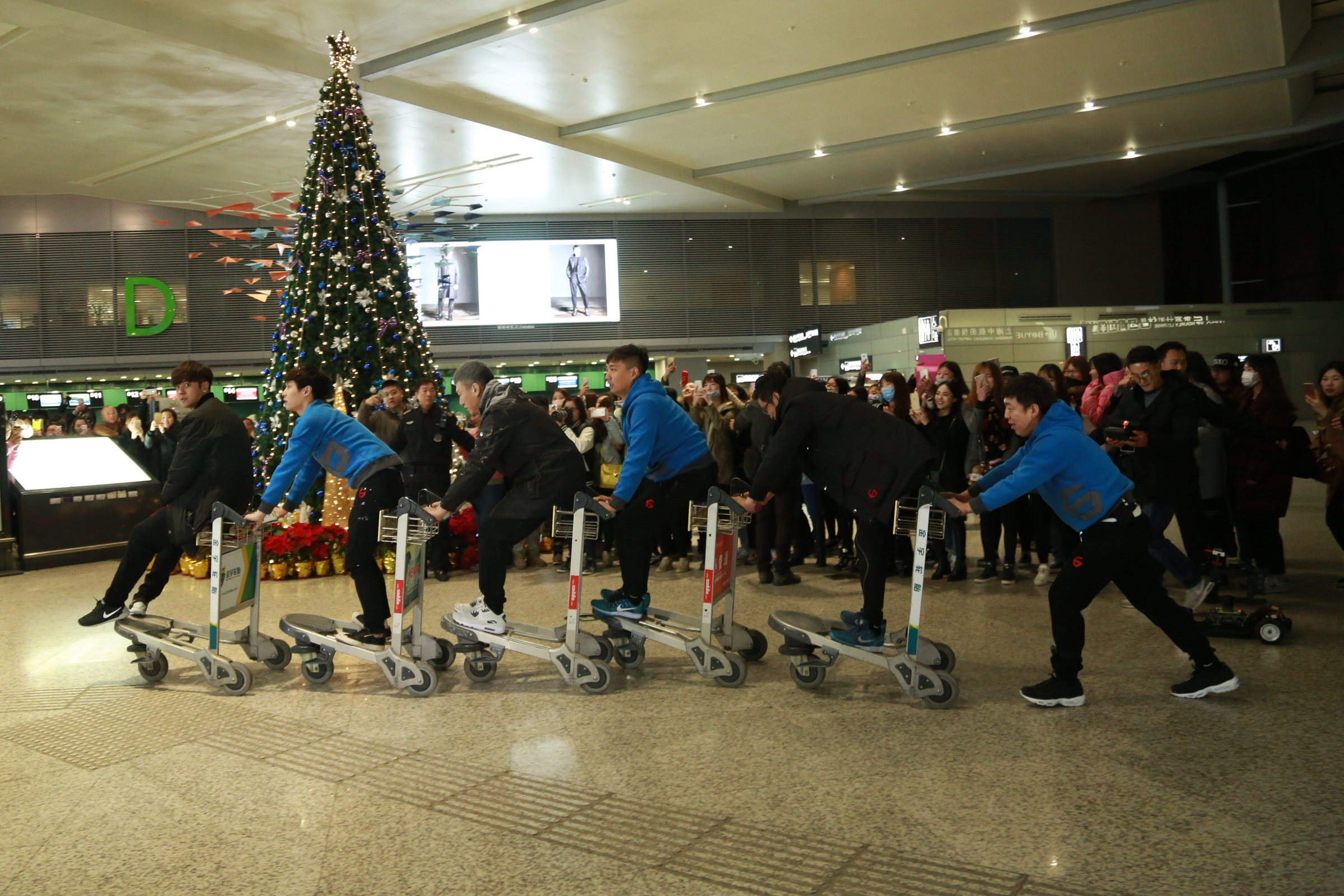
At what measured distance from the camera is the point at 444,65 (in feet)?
42.3

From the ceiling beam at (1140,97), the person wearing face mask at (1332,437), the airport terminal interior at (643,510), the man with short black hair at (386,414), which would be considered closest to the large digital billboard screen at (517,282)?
the airport terminal interior at (643,510)

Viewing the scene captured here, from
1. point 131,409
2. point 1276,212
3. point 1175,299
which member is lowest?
point 131,409

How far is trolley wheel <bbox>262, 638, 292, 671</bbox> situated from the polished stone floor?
9 cm

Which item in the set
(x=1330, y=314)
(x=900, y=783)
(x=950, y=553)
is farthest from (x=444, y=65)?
(x=1330, y=314)

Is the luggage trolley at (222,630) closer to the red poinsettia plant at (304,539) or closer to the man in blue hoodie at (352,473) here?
the man in blue hoodie at (352,473)

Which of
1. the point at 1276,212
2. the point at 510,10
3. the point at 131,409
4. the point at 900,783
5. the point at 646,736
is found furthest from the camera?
the point at 1276,212

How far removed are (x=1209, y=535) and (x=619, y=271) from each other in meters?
17.4

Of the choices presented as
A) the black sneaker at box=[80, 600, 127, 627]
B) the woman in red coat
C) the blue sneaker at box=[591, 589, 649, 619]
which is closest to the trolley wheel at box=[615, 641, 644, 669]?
the blue sneaker at box=[591, 589, 649, 619]

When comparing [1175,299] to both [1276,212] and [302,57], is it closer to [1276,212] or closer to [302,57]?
[1276,212]

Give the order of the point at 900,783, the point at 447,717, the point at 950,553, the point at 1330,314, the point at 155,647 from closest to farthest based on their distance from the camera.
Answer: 1. the point at 900,783
2. the point at 447,717
3. the point at 155,647
4. the point at 950,553
5. the point at 1330,314

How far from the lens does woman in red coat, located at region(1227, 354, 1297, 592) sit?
6414 millimetres

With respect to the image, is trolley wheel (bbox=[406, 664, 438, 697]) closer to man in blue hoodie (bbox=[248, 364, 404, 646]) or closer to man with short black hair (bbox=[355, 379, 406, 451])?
man in blue hoodie (bbox=[248, 364, 404, 646])

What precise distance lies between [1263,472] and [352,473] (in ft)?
18.8

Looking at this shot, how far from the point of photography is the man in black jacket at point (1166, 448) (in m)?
5.91
